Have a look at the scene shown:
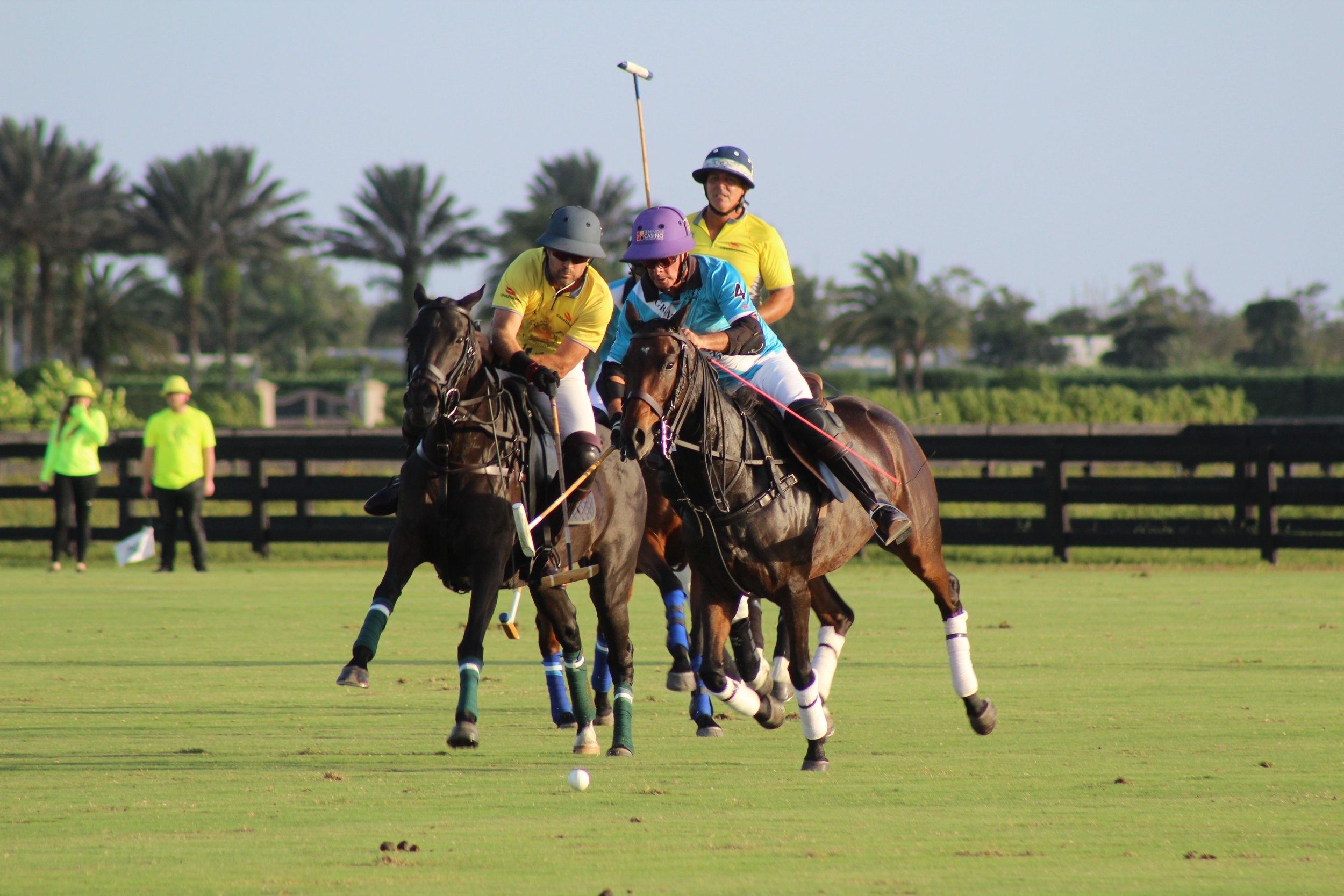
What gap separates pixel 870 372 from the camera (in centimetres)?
9206

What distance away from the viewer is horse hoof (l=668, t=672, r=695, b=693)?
9.45 m

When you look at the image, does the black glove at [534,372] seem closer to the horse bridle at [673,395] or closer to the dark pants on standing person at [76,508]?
the horse bridle at [673,395]

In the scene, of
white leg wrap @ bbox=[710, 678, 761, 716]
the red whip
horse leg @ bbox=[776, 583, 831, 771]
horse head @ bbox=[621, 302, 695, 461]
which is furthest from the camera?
the red whip

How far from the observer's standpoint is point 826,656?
27.9ft

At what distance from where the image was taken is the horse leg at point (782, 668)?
30.2 feet

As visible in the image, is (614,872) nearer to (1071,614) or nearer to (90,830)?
(90,830)

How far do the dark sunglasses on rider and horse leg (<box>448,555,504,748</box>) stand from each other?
5.37 feet

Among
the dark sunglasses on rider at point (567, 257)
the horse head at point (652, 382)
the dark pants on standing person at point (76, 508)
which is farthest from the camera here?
the dark pants on standing person at point (76, 508)

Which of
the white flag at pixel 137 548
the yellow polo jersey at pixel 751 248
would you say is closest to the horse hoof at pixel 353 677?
the yellow polo jersey at pixel 751 248

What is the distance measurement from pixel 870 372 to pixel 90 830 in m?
87.0

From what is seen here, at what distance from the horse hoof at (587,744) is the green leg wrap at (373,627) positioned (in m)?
1.28

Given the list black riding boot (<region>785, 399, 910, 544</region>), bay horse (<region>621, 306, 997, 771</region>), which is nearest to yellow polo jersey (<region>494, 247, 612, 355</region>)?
bay horse (<region>621, 306, 997, 771</region>)

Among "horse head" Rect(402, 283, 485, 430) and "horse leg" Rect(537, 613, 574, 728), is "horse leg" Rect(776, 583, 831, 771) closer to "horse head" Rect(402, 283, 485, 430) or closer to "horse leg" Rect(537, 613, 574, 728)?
"horse leg" Rect(537, 613, 574, 728)

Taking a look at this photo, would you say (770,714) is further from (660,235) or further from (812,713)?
(660,235)
